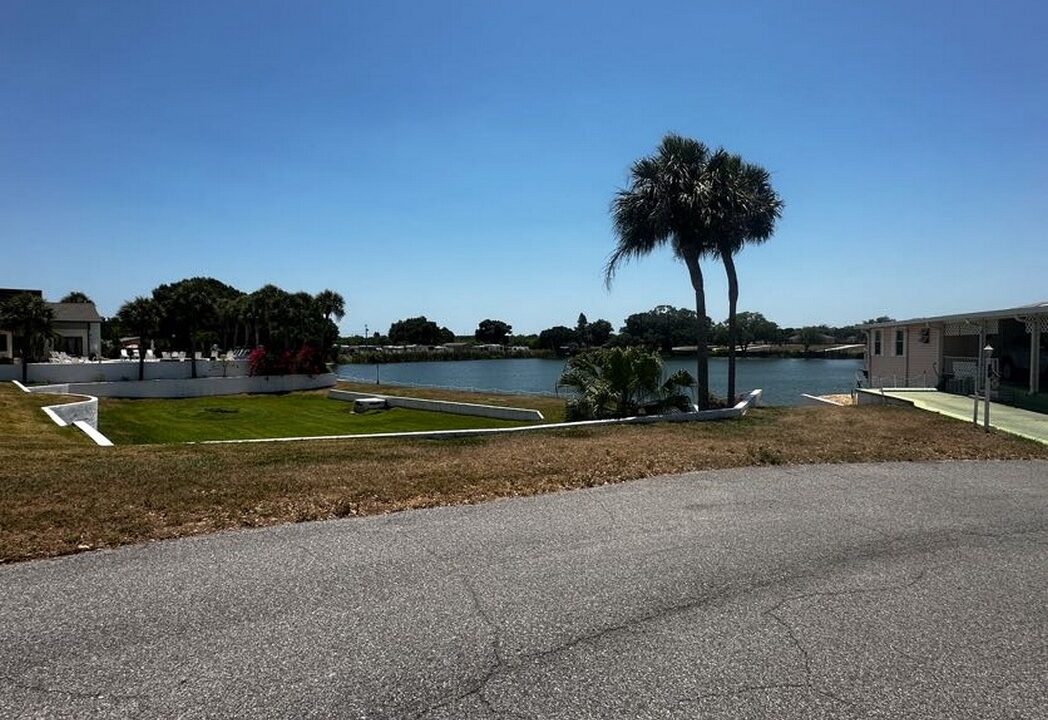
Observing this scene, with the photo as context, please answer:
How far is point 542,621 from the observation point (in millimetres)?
3912

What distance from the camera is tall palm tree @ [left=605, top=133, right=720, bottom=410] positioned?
2130 centimetres

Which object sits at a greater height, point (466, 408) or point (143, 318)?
point (143, 318)

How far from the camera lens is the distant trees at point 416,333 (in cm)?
14238

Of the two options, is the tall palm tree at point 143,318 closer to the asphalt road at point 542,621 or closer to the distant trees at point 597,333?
the asphalt road at point 542,621

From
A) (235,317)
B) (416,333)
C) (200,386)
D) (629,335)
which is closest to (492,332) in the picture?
(416,333)

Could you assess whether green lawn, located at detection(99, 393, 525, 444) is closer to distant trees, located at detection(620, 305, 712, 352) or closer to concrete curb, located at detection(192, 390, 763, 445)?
concrete curb, located at detection(192, 390, 763, 445)

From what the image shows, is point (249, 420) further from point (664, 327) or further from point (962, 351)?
point (664, 327)

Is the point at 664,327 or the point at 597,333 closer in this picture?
the point at 664,327

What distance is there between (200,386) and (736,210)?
96.0ft

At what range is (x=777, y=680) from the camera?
10.8ft

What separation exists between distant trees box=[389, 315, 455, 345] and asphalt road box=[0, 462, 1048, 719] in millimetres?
137699

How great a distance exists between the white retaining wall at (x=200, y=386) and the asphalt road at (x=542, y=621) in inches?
1194

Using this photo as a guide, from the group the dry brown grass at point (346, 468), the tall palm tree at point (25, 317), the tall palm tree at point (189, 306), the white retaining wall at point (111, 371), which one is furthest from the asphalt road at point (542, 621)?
the tall palm tree at point (189, 306)

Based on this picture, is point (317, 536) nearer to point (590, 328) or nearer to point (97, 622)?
point (97, 622)
